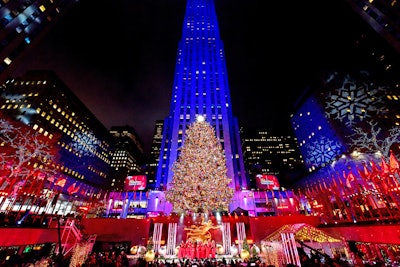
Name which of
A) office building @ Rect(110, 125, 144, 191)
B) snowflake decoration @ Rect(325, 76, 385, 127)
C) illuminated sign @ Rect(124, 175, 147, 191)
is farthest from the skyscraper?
office building @ Rect(110, 125, 144, 191)

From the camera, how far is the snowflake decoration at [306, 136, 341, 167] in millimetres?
48594

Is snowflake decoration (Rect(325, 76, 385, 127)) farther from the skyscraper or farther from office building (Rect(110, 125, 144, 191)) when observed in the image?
office building (Rect(110, 125, 144, 191))

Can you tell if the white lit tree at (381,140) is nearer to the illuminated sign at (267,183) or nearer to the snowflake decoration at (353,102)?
the snowflake decoration at (353,102)

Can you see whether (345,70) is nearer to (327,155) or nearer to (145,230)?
(327,155)

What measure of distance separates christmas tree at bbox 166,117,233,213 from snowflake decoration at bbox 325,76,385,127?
151ft

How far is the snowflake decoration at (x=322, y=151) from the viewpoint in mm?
48594

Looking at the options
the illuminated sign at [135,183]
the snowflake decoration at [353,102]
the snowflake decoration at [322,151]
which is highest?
the snowflake decoration at [353,102]

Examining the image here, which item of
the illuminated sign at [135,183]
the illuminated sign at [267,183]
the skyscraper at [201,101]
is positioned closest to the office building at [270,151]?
the illuminated sign at [267,183]

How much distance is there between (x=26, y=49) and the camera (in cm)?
2906

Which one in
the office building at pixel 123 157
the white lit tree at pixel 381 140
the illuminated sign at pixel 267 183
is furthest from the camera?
the office building at pixel 123 157

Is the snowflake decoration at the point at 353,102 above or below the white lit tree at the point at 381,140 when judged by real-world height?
above

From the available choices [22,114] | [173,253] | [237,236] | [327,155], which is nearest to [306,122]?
[327,155]

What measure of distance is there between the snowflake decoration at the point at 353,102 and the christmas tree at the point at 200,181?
45899mm

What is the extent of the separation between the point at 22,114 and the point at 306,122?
84365 millimetres
